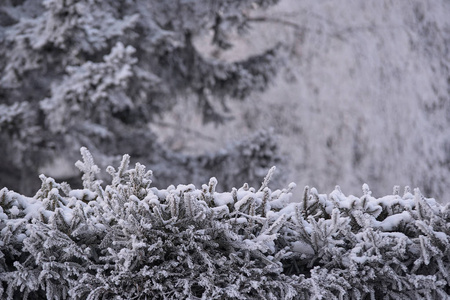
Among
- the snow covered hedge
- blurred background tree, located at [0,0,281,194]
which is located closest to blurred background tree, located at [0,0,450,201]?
blurred background tree, located at [0,0,281,194]

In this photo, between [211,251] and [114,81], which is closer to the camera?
[211,251]

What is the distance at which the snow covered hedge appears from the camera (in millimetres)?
1480

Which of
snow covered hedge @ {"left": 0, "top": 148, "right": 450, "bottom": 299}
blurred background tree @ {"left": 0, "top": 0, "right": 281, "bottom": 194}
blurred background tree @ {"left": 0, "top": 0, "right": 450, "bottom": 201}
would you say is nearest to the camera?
snow covered hedge @ {"left": 0, "top": 148, "right": 450, "bottom": 299}

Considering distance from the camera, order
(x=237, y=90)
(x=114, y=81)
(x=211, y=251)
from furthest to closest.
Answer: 1. (x=237, y=90)
2. (x=114, y=81)
3. (x=211, y=251)

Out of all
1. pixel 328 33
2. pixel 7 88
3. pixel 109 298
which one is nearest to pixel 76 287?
pixel 109 298

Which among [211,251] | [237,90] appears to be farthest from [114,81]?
[211,251]

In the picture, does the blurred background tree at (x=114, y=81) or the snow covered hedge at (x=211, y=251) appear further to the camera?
the blurred background tree at (x=114, y=81)

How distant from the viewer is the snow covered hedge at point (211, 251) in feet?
4.86

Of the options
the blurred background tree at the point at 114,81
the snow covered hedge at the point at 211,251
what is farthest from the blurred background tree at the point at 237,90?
the snow covered hedge at the point at 211,251

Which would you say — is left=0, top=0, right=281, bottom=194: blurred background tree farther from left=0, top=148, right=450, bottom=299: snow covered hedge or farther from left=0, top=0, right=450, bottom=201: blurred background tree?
left=0, top=148, right=450, bottom=299: snow covered hedge

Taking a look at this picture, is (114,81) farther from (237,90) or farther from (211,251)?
(211,251)

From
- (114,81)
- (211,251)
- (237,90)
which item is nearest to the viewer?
(211,251)

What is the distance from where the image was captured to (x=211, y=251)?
5.10 feet

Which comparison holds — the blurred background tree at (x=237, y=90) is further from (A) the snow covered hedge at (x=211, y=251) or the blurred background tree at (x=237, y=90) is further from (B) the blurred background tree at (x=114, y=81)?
(A) the snow covered hedge at (x=211, y=251)
